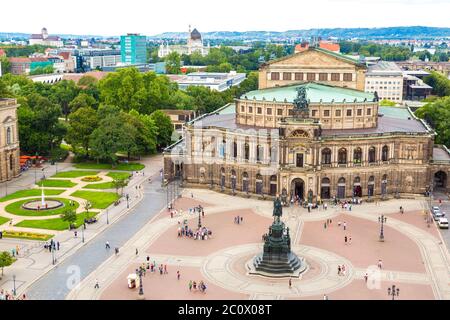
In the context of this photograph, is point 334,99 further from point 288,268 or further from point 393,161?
point 288,268

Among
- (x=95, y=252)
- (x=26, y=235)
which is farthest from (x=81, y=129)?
(x=95, y=252)

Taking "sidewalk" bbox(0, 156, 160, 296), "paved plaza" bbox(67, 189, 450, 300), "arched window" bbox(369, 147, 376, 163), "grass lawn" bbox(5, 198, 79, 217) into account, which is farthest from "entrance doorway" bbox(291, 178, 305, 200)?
"grass lawn" bbox(5, 198, 79, 217)

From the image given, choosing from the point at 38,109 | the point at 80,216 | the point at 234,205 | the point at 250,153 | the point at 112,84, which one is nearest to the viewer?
the point at 80,216

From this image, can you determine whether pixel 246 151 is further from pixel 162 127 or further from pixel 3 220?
pixel 3 220

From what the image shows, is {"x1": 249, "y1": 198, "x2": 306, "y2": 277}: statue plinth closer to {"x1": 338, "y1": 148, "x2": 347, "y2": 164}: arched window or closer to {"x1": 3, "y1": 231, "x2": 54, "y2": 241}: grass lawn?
{"x1": 3, "y1": 231, "x2": 54, "y2": 241}: grass lawn

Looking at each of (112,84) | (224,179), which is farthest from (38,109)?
(224,179)
